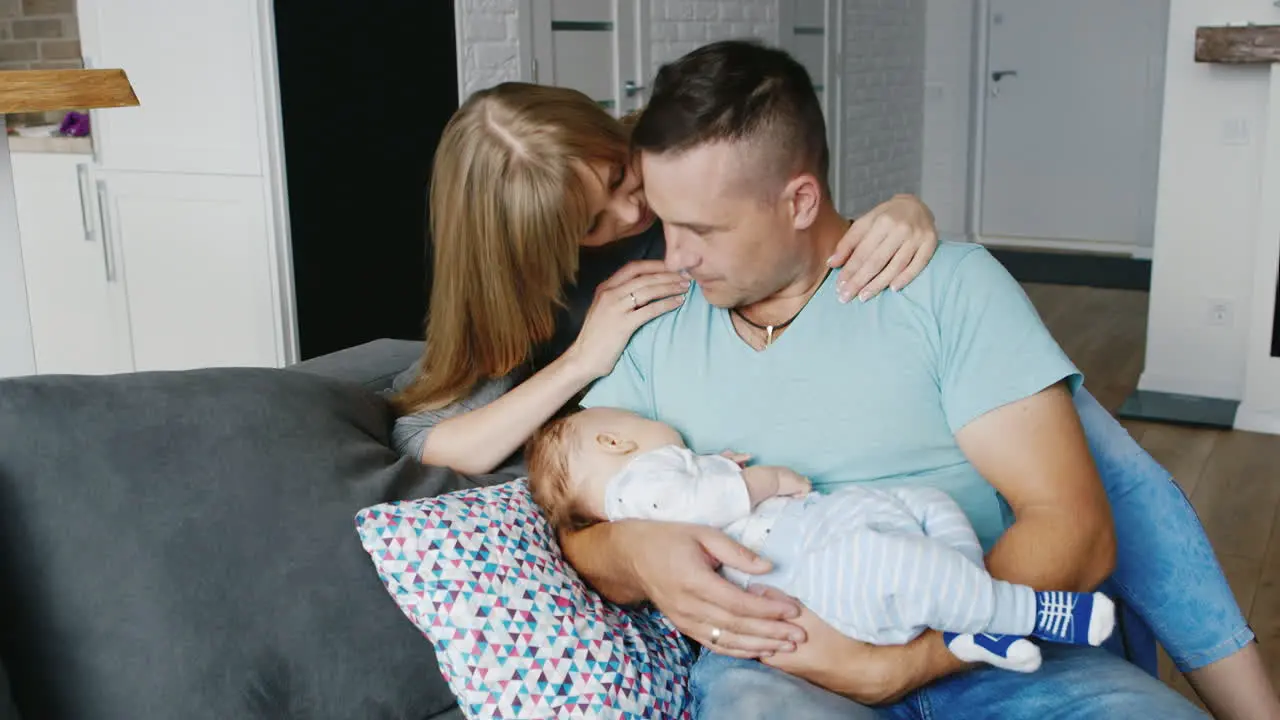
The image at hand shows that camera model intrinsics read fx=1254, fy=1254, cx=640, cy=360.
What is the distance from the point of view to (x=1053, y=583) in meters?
1.45

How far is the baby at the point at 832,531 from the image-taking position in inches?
52.4

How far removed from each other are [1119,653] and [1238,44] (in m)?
3.01

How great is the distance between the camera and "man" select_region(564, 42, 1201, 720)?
1416 millimetres

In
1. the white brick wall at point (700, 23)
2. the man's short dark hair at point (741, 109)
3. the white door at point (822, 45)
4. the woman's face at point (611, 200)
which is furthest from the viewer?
the white door at point (822, 45)

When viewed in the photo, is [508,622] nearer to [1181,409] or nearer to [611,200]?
[611,200]

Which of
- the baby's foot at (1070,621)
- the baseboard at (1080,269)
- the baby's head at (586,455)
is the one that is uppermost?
the baby's head at (586,455)

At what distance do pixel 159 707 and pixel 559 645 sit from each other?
0.44m

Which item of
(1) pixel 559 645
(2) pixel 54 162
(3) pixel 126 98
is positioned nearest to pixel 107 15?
(2) pixel 54 162

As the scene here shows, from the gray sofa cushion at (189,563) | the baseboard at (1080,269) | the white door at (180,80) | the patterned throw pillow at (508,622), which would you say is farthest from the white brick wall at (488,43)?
the baseboard at (1080,269)

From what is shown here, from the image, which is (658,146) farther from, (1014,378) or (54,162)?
(54,162)

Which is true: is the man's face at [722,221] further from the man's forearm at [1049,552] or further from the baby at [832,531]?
the man's forearm at [1049,552]

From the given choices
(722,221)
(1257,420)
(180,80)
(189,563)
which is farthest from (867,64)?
(189,563)

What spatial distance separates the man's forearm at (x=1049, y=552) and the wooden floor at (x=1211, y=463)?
1331 millimetres

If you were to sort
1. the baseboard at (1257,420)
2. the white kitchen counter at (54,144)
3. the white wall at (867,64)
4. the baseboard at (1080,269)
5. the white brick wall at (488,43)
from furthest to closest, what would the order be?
the baseboard at (1080,269), the white wall at (867,64), the baseboard at (1257,420), the white brick wall at (488,43), the white kitchen counter at (54,144)
